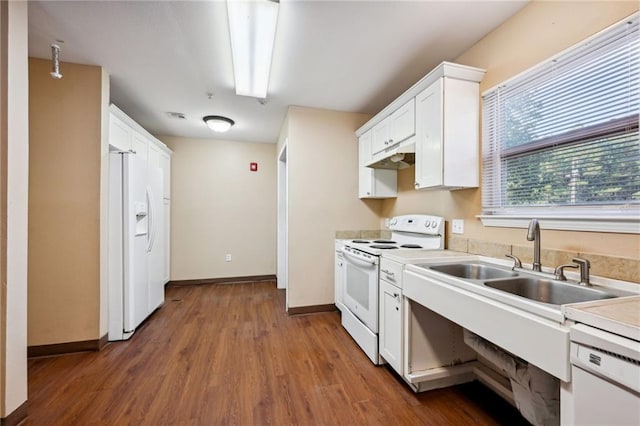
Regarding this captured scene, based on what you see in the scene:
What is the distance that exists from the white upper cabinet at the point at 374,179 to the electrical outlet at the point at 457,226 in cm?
96

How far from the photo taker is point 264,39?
71.1 inches

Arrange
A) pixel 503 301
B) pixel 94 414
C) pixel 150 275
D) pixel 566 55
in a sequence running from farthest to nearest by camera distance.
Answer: pixel 150 275 → pixel 94 414 → pixel 566 55 → pixel 503 301

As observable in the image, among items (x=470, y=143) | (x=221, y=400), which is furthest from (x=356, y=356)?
(x=470, y=143)

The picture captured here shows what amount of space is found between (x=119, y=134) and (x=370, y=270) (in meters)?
2.93

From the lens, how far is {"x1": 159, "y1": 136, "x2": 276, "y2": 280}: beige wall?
171 inches

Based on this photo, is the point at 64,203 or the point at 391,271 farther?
the point at 64,203

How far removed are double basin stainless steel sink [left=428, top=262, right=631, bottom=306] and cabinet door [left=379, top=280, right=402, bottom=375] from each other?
367mm

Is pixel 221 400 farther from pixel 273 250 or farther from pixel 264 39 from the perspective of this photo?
pixel 273 250

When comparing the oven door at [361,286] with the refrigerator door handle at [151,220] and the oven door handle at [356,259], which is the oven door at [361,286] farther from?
the refrigerator door handle at [151,220]

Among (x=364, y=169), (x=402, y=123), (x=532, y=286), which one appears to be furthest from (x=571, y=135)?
(x=364, y=169)

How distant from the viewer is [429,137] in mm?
1985

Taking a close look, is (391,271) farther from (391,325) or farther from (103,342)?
(103,342)

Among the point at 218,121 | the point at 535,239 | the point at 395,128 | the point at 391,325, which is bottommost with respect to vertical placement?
the point at 391,325

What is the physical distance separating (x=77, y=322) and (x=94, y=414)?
3.41ft
